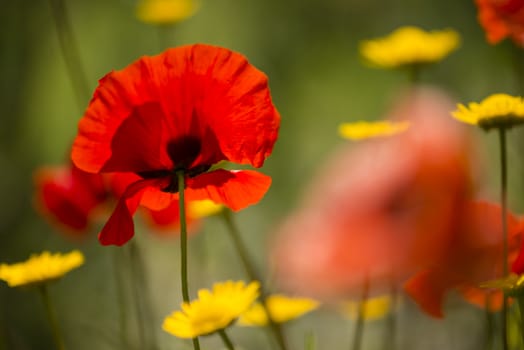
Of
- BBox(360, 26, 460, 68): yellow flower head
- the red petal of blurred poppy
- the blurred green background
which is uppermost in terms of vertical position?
the red petal of blurred poppy

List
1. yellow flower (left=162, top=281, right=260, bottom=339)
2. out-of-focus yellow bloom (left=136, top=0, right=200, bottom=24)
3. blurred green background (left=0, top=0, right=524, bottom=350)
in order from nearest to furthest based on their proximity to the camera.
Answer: yellow flower (left=162, top=281, right=260, bottom=339), out-of-focus yellow bloom (left=136, top=0, right=200, bottom=24), blurred green background (left=0, top=0, right=524, bottom=350)

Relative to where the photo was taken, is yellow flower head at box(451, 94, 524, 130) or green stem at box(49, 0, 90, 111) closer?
yellow flower head at box(451, 94, 524, 130)

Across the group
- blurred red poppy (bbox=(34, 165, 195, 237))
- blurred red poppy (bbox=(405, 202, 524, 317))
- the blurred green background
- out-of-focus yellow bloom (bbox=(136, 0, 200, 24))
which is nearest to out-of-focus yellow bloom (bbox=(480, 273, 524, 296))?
blurred red poppy (bbox=(405, 202, 524, 317))

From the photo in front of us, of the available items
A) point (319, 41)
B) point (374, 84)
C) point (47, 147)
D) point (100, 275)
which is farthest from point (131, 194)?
point (374, 84)

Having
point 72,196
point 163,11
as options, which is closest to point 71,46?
point 163,11

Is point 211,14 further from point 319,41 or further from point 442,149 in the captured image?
point 442,149

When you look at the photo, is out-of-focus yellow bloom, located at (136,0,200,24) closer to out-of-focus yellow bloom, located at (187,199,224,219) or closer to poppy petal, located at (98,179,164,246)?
out-of-focus yellow bloom, located at (187,199,224,219)
